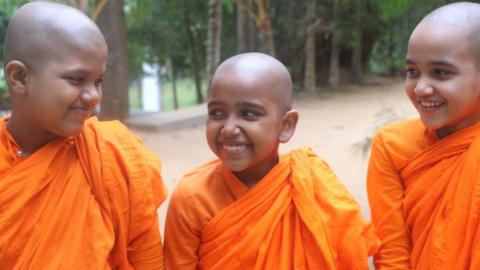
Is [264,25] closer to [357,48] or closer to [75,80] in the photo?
[357,48]

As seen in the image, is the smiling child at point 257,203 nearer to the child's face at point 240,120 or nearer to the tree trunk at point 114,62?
the child's face at point 240,120

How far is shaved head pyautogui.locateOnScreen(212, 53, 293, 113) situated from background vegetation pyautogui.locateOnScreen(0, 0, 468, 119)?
5890 mm

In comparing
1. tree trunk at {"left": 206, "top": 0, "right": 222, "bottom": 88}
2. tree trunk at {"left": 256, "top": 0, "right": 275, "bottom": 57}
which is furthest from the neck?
tree trunk at {"left": 206, "top": 0, "right": 222, "bottom": 88}

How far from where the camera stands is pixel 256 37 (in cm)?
1414

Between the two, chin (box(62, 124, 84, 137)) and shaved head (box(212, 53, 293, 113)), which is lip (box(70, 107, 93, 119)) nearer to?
chin (box(62, 124, 84, 137))

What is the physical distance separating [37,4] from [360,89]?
11.7 metres

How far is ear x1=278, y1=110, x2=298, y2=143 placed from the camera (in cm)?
220

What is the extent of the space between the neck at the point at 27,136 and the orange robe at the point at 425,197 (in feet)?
4.47

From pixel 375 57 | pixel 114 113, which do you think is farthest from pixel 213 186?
pixel 375 57

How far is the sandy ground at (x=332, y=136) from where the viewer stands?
5672 mm

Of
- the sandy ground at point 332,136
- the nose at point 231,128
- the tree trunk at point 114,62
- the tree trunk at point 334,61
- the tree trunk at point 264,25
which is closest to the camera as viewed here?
the nose at point 231,128

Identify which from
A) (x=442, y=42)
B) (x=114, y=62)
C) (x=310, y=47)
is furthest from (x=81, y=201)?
(x=310, y=47)

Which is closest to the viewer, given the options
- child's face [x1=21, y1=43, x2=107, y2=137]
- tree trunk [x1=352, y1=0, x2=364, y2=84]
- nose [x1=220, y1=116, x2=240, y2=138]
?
child's face [x1=21, y1=43, x2=107, y2=137]

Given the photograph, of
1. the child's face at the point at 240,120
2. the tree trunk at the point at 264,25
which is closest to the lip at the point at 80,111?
the child's face at the point at 240,120
